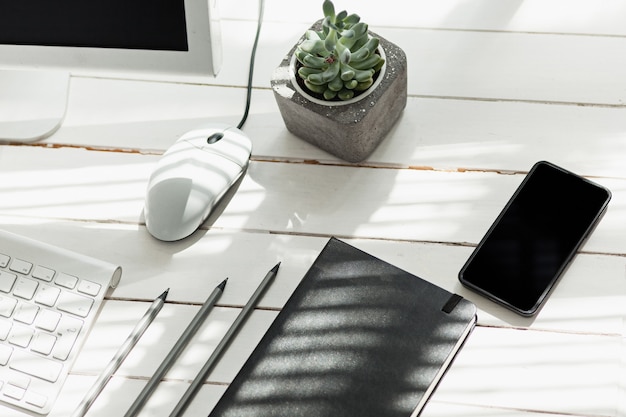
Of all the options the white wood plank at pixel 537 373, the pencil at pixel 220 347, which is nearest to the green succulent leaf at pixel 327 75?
the pencil at pixel 220 347

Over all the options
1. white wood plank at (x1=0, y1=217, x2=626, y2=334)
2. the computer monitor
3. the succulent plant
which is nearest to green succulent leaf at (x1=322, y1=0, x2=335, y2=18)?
the succulent plant

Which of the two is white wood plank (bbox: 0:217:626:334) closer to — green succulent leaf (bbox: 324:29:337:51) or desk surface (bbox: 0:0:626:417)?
desk surface (bbox: 0:0:626:417)

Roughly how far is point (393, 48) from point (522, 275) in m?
0.31

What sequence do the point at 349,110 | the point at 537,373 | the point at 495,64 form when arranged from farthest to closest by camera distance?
the point at 495,64, the point at 349,110, the point at 537,373

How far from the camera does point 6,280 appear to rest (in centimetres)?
102

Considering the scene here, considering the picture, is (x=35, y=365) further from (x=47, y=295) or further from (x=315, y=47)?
(x=315, y=47)

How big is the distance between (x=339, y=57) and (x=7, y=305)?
461 millimetres

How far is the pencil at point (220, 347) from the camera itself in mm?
945

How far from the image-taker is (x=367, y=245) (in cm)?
104

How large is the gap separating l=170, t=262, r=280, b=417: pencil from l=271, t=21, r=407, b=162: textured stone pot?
171mm

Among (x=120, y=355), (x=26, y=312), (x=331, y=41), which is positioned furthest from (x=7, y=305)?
(x=331, y=41)

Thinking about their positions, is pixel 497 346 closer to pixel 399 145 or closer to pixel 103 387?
pixel 399 145

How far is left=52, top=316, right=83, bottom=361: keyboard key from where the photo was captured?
0.99 m

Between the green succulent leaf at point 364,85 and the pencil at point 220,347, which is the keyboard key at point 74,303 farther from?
the green succulent leaf at point 364,85
